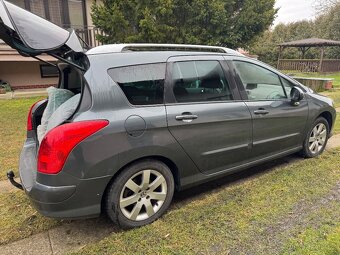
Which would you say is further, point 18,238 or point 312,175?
point 312,175

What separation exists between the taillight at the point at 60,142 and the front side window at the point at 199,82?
0.98m

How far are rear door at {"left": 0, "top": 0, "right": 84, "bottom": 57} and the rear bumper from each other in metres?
1.02

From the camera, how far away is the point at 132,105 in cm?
248

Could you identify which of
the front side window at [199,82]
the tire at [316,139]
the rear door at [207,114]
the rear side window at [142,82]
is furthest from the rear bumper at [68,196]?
the tire at [316,139]

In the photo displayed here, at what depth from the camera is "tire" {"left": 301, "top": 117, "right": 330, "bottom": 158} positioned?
415cm

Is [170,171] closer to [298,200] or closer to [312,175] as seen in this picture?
[298,200]

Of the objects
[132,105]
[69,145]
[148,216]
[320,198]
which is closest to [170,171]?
[148,216]

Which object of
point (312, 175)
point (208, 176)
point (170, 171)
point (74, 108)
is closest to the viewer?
point (74, 108)

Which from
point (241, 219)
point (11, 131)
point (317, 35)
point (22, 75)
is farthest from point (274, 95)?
point (317, 35)

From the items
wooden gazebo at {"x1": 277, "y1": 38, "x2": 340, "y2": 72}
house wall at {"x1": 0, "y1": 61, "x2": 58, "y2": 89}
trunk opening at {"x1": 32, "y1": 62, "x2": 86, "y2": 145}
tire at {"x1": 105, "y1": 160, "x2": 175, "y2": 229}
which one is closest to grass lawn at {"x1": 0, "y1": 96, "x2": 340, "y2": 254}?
tire at {"x1": 105, "y1": 160, "x2": 175, "y2": 229}

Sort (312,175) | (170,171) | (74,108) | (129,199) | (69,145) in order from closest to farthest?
(69,145) → (74,108) → (129,199) → (170,171) → (312,175)

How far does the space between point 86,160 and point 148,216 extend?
2.91 ft

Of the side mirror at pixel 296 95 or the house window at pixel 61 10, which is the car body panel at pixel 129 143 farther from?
the house window at pixel 61 10

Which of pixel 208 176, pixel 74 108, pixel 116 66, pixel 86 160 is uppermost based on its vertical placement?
pixel 116 66
